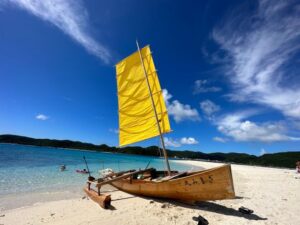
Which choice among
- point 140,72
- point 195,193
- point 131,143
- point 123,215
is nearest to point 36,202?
point 123,215

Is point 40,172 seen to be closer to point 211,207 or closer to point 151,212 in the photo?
point 151,212

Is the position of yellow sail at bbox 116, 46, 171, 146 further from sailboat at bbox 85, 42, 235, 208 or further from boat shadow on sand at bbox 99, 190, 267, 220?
boat shadow on sand at bbox 99, 190, 267, 220

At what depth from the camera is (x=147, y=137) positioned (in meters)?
11.8

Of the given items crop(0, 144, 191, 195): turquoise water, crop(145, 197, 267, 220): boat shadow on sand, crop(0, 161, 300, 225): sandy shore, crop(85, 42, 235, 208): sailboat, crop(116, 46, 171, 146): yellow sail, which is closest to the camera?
crop(0, 161, 300, 225): sandy shore

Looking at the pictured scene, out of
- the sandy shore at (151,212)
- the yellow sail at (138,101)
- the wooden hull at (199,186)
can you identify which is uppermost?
the yellow sail at (138,101)

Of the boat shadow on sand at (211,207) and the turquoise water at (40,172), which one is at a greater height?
the turquoise water at (40,172)

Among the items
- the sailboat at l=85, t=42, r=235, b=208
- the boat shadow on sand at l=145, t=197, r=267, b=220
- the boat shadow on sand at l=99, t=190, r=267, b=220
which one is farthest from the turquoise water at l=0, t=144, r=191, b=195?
the boat shadow on sand at l=145, t=197, r=267, b=220

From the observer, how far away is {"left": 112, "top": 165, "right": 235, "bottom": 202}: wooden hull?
6629 mm

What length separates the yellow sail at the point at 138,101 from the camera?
1165 centimetres

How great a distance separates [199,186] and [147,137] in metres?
5.13

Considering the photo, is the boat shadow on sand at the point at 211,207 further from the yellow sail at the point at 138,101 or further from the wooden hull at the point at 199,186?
the yellow sail at the point at 138,101

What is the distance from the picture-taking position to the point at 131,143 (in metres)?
12.6

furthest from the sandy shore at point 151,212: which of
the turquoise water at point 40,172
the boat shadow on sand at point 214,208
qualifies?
the turquoise water at point 40,172

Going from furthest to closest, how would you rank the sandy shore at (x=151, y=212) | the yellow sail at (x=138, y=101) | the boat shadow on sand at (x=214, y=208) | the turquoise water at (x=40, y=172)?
1. the turquoise water at (x=40, y=172)
2. the yellow sail at (x=138, y=101)
3. the boat shadow on sand at (x=214, y=208)
4. the sandy shore at (x=151, y=212)
